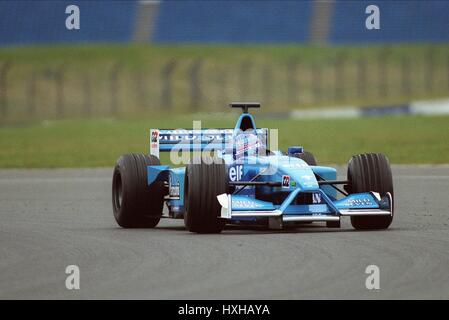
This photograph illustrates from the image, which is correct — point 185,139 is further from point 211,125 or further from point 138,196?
point 211,125

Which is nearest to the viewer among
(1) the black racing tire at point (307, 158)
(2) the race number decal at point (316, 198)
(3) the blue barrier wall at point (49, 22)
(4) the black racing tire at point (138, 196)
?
(2) the race number decal at point (316, 198)

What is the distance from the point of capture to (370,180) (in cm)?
1236

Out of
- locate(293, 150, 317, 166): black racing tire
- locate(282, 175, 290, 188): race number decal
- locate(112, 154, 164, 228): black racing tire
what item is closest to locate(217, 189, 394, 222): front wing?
locate(282, 175, 290, 188): race number decal

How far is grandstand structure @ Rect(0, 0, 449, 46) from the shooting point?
50969 millimetres

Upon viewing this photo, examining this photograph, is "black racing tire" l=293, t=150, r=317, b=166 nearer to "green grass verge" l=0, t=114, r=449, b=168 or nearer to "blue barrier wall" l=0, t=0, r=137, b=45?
"green grass verge" l=0, t=114, r=449, b=168

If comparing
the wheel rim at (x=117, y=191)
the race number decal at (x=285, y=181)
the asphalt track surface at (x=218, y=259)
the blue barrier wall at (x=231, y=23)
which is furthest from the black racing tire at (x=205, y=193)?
the blue barrier wall at (x=231, y=23)

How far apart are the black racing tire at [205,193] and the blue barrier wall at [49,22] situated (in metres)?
40.4

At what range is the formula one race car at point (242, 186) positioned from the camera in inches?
460

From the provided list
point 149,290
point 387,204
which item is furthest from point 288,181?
point 149,290

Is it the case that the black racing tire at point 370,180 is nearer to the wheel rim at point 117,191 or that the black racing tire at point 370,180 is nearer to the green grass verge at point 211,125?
the wheel rim at point 117,191

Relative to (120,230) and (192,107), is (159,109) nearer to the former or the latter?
(192,107)

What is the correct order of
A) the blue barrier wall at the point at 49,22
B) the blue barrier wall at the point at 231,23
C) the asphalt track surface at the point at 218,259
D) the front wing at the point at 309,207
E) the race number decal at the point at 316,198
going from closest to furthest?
the asphalt track surface at the point at 218,259 → the front wing at the point at 309,207 → the race number decal at the point at 316,198 → the blue barrier wall at the point at 49,22 → the blue barrier wall at the point at 231,23

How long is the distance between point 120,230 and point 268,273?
13.7 ft

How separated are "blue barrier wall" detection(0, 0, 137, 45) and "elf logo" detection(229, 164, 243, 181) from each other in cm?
3969
